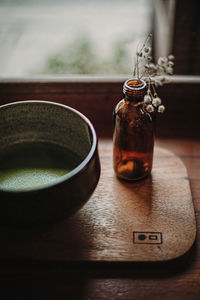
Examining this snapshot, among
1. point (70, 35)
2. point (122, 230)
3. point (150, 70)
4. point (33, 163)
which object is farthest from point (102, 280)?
point (70, 35)

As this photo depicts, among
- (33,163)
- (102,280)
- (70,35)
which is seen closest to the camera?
(102,280)

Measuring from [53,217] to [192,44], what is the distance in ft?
2.86

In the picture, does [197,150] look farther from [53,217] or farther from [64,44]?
[64,44]

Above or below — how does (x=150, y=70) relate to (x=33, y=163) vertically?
above

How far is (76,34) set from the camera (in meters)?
2.13

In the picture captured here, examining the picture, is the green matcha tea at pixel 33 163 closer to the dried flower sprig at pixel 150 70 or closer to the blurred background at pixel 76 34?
the dried flower sprig at pixel 150 70

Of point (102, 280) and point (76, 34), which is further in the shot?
point (76, 34)

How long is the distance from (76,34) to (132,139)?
155cm

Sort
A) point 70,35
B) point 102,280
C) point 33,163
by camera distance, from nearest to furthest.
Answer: point 102,280 < point 33,163 < point 70,35

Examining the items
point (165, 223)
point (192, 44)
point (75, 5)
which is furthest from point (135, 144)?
point (75, 5)

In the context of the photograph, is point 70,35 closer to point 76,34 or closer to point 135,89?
point 76,34

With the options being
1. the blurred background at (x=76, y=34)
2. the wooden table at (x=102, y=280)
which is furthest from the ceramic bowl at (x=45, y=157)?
the blurred background at (x=76, y=34)

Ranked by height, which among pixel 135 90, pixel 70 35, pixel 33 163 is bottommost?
pixel 70 35

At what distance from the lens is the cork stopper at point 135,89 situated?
0.66 metres
